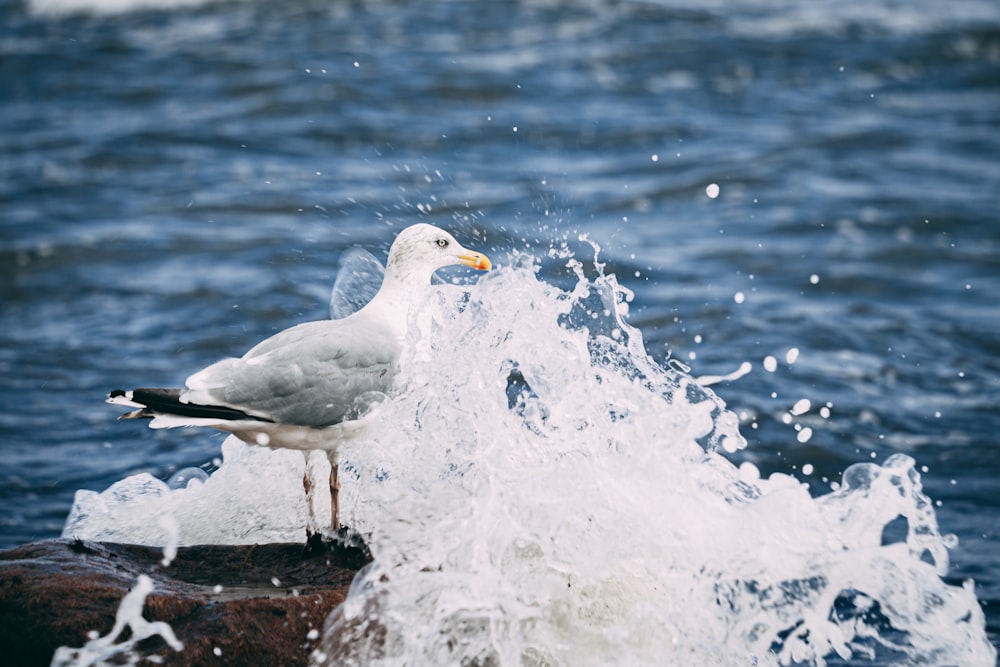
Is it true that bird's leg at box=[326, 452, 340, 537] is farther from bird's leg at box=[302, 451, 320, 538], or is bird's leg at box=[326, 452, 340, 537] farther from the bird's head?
the bird's head

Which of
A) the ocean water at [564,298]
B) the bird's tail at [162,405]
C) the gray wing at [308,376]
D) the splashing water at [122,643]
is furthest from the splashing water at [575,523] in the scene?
the bird's tail at [162,405]

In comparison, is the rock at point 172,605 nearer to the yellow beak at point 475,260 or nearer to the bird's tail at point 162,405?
the bird's tail at point 162,405

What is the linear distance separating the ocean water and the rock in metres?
0.16

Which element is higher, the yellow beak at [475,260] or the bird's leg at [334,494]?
the yellow beak at [475,260]

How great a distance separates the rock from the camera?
3666mm

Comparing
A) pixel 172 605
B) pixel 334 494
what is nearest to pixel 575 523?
A: pixel 334 494

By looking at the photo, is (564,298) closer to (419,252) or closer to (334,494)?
(419,252)

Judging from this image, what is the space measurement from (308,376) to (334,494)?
49 centimetres

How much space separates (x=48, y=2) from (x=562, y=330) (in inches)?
545

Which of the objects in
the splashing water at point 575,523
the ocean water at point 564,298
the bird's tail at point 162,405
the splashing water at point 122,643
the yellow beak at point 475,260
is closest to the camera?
the splashing water at point 122,643

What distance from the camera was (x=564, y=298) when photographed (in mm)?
5160

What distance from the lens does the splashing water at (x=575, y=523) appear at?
4.00 meters

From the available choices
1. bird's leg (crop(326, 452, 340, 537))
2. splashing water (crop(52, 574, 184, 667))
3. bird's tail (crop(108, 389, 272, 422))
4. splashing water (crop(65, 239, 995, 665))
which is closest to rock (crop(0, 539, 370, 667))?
splashing water (crop(52, 574, 184, 667))

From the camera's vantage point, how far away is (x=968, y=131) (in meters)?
11.7
